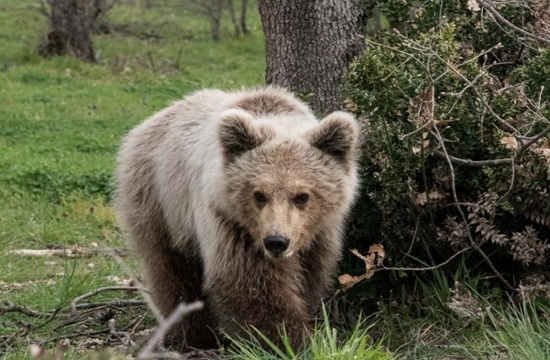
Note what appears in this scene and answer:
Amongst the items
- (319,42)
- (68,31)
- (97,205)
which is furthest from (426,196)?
(68,31)

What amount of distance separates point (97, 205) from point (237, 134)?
4882 millimetres

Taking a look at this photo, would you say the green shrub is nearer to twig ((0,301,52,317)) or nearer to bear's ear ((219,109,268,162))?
bear's ear ((219,109,268,162))

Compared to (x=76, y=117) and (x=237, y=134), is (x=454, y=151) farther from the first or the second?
(x=76, y=117)

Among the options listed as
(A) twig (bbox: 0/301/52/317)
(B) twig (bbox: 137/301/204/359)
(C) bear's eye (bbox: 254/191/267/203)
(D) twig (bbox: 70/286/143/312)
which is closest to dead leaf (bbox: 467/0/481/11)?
(C) bear's eye (bbox: 254/191/267/203)

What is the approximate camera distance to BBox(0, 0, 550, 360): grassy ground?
5.12m

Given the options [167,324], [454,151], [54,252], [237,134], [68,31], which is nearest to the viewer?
[167,324]

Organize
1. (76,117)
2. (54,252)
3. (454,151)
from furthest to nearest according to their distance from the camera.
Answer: (76,117) → (54,252) → (454,151)

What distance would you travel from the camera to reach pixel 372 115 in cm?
560

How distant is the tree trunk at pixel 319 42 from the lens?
6.57 m

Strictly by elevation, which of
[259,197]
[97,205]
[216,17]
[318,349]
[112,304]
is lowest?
[216,17]

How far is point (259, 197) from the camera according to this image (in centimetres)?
490

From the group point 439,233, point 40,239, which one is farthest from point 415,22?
point 40,239

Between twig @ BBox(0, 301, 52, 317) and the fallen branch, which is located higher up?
twig @ BBox(0, 301, 52, 317)

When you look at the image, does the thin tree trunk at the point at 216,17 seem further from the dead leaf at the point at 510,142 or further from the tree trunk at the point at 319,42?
the dead leaf at the point at 510,142
